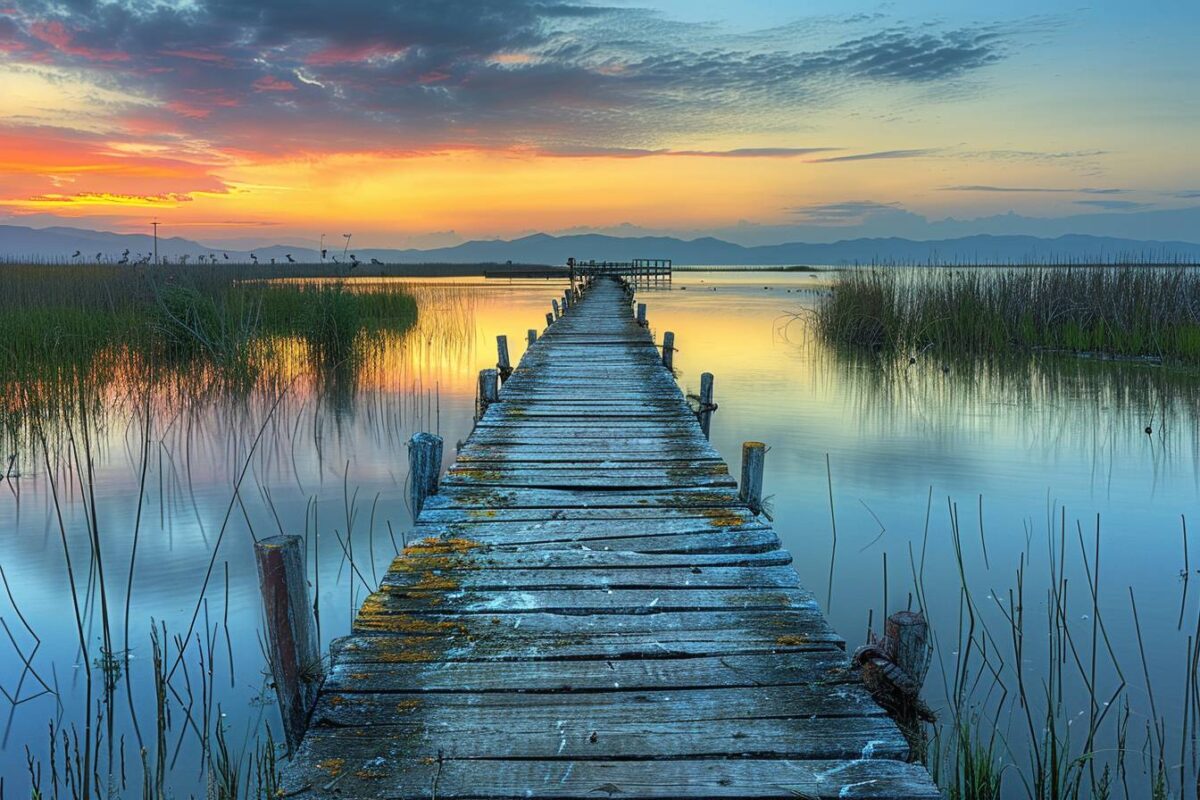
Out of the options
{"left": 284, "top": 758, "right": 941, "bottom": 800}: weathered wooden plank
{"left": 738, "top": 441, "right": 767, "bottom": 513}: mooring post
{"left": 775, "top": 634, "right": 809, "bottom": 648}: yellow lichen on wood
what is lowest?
{"left": 284, "top": 758, "right": 941, "bottom": 800}: weathered wooden plank

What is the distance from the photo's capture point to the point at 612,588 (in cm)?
356

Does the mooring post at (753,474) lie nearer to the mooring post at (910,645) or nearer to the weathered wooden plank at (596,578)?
the weathered wooden plank at (596,578)

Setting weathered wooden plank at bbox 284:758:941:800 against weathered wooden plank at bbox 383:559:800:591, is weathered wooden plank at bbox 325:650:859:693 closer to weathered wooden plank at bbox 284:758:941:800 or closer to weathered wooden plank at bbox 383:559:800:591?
weathered wooden plank at bbox 284:758:941:800

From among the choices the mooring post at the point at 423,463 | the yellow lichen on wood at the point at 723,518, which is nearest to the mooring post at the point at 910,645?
the yellow lichen on wood at the point at 723,518

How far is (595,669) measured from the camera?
113 inches

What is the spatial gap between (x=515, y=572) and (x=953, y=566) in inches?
166

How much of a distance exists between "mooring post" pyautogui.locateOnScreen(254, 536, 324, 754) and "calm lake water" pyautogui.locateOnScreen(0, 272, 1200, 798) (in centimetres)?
69

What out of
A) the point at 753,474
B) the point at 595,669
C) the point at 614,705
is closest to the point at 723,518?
the point at 753,474

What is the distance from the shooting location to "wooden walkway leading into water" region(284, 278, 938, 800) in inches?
91.0

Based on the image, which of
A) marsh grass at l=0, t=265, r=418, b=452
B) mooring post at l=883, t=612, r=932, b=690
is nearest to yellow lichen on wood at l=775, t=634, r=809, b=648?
mooring post at l=883, t=612, r=932, b=690

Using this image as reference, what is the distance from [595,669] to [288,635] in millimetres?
1080

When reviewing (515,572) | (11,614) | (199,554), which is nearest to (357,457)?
(199,554)

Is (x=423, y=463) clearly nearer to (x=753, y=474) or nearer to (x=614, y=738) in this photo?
(x=753, y=474)

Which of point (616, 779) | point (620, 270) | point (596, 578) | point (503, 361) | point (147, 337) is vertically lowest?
point (616, 779)
